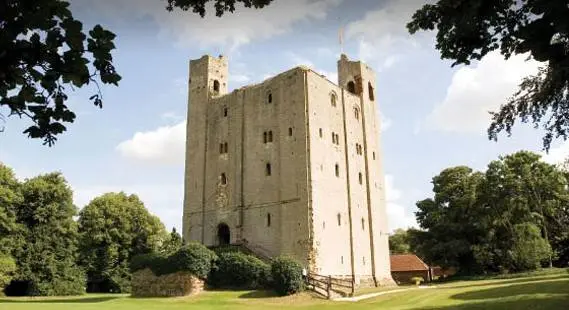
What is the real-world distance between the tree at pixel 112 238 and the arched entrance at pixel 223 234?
45.1 feet

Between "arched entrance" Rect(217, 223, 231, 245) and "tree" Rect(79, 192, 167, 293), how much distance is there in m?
13.7

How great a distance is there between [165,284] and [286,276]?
840cm

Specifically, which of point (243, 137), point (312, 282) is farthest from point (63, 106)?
point (243, 137)

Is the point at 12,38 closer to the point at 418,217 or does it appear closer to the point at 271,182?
the point at 271,182

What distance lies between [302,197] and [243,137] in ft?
26.4

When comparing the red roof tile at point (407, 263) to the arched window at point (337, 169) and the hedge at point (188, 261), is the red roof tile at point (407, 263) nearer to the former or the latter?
the arched window at point (337, 169)

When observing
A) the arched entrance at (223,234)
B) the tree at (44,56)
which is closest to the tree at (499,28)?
the tree at (44,56)

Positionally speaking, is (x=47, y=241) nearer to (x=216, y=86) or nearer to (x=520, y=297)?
(x=216, y=86)

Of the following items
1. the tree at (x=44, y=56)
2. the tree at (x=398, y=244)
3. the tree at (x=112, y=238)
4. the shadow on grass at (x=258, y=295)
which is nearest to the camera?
the tree at (x=44, y=56)

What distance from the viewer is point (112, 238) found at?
161 feet

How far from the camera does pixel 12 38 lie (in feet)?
14.9

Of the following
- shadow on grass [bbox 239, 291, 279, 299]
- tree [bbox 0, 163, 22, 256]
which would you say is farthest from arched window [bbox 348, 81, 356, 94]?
tree [bbox 0, 163, 22, 256]

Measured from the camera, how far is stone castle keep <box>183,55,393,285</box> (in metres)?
36.6

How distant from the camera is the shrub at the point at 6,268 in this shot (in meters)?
38.6
